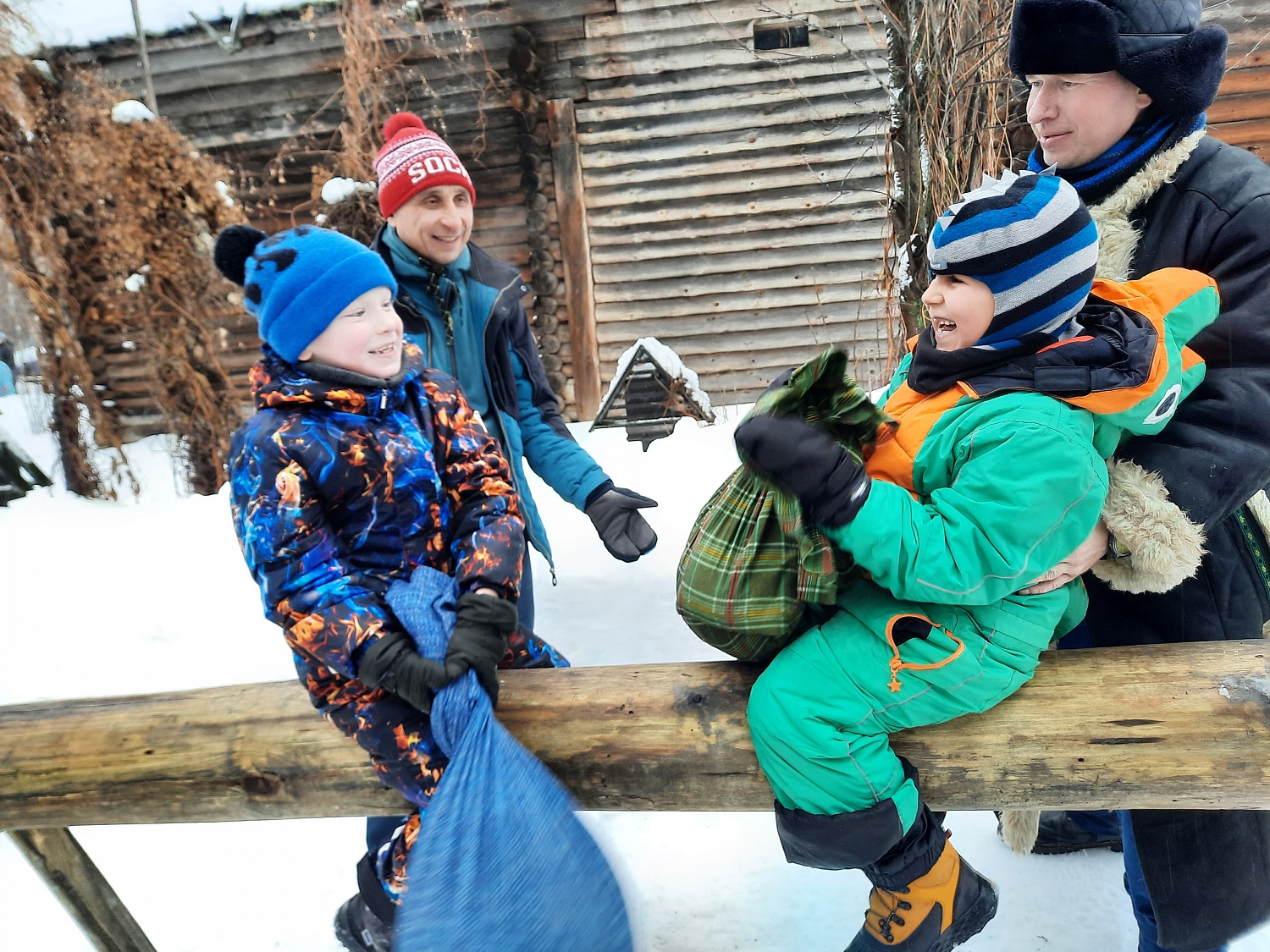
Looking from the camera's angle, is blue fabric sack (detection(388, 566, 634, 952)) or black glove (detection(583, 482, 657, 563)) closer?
blue fabric sack (detection(388, 566, 634, 952))

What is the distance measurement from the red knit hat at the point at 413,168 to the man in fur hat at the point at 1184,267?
5.07 feet

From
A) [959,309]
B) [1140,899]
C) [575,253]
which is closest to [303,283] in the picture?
[959,309]

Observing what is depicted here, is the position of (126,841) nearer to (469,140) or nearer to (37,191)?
(37,191)

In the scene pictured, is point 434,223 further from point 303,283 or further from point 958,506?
point 958,506

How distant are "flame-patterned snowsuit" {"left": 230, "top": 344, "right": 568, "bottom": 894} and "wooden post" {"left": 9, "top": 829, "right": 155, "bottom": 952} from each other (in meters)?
0.98

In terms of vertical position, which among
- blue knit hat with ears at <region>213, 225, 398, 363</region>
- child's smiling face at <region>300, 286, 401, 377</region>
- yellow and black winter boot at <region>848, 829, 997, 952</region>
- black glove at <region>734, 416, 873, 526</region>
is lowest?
yellow and black winter boot at <region>848, 829, 997, 952</region>

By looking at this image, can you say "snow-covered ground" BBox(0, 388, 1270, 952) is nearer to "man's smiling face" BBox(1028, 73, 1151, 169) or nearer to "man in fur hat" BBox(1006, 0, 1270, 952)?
"man in fur hat" BBox(1006, 0, 1270, 952)

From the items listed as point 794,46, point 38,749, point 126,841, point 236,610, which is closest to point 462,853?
point 38,749

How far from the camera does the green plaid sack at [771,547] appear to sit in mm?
1404

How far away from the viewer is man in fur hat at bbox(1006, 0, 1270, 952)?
150 cm

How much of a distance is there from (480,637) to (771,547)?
617 mm

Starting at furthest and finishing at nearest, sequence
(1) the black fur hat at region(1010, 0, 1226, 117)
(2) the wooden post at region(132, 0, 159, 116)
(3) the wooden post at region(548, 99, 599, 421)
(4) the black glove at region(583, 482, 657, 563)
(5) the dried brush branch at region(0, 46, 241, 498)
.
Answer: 1. (3) the wooden post at region(548, 99, 599, 421)
2. (2) the wooden post at region(132, 0, 159, 116)
3. (5) the dried brush branch at region(0, 46, 241, 498)
4. (4) the black glove at region(583, 482, 657, 563)
5. (1) the black fur hat at region(1010, 0, 1226, 117)

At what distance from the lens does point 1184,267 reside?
1630 mm

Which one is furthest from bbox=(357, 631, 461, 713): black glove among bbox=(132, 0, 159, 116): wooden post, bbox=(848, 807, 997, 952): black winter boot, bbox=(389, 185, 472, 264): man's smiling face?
bbox=(132, 0, 159, 116): wooden post
